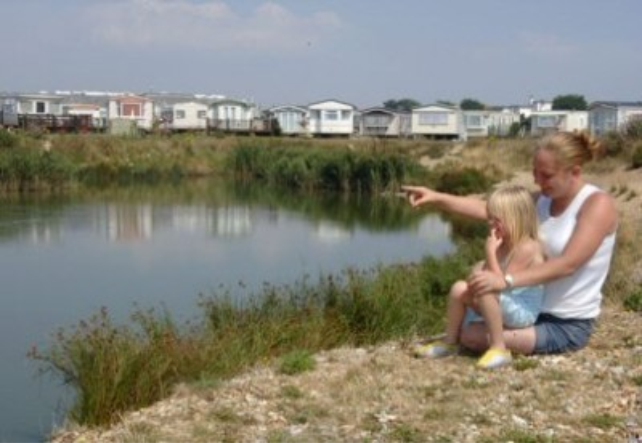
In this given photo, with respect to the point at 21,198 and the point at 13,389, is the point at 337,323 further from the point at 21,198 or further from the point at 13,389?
the point at 21,198

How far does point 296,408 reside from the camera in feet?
15.0

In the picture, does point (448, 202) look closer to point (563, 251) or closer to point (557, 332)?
point (563, 251)

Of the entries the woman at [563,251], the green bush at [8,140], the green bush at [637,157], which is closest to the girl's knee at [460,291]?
the woman at [563,251]

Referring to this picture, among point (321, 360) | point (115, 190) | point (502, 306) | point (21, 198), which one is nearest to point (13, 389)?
point (321, 360)

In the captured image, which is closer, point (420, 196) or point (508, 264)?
point (508, 264)

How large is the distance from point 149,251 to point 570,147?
1406 cm

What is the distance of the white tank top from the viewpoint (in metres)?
4.80

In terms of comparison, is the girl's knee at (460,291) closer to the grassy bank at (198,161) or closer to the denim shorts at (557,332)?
the denim shorts at (557,332)

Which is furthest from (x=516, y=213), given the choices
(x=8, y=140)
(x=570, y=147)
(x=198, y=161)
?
(x=198, y=161)

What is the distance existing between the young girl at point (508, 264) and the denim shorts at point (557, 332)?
0.07 metres

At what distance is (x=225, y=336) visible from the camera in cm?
719

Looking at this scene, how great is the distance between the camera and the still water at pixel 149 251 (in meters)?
10.1

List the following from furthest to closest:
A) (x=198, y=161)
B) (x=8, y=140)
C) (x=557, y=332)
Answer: (x=198, y=161)
(x=8, y=140)
(x=557, y=332)

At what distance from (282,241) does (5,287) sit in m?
7.25
